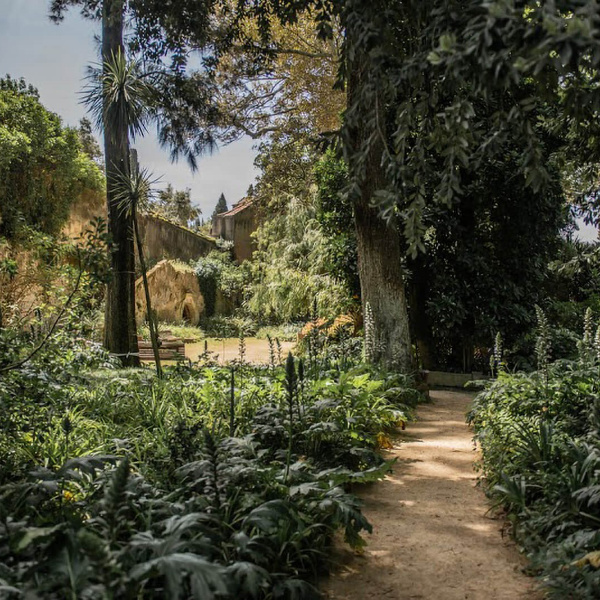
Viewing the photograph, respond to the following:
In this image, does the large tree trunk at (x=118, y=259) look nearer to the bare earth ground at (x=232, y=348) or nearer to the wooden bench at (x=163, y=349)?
the wooden bench at (x=163, y=349)

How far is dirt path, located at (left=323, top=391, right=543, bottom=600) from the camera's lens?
2.82 metres

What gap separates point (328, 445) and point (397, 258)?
3899 millimetres

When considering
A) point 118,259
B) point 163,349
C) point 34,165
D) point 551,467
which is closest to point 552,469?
point 551,467

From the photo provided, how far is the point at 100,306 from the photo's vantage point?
660 inches

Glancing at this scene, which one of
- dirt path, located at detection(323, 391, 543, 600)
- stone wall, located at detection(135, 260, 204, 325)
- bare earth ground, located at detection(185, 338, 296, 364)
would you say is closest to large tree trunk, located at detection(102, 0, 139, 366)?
bare earth ground, located at detection(185, 338, 296, 364)

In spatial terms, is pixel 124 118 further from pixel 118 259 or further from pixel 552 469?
pixel 552 469

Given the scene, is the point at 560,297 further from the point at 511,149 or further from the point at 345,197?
the point at 345,197

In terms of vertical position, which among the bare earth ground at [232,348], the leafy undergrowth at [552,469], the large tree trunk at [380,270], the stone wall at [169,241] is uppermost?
the stone wall at [169,241]

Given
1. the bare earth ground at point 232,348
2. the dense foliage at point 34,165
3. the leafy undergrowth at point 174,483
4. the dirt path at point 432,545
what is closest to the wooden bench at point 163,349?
the bare earth ground at point 232,348

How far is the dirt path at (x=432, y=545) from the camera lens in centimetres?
282

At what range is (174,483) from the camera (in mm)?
3365

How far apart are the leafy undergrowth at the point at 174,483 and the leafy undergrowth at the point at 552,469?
0.83 m

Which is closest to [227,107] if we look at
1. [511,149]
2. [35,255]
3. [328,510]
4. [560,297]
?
[35,255]

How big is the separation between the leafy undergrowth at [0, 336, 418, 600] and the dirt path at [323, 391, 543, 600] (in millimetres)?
218
